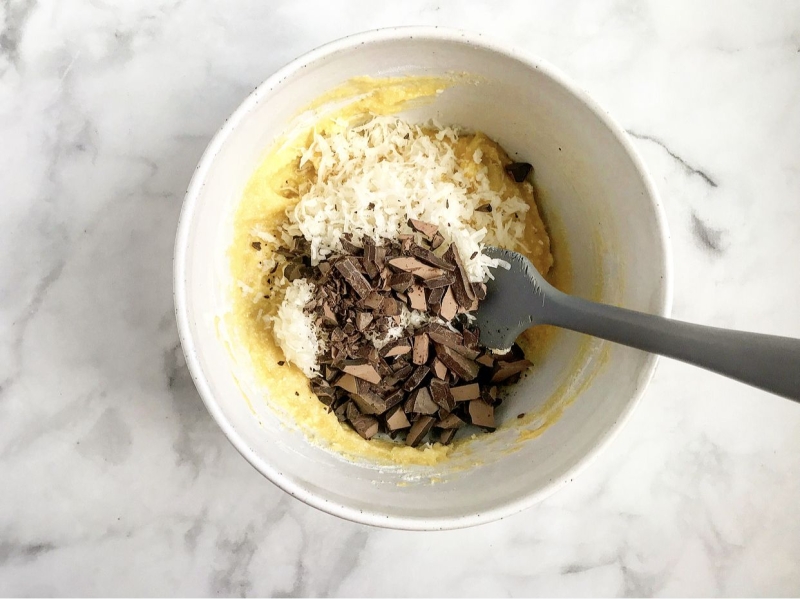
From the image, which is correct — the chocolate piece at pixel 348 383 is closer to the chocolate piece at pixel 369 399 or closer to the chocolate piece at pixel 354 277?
the chocolate piece at pixel 369 399

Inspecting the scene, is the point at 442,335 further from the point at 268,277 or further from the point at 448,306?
the point at 268,277

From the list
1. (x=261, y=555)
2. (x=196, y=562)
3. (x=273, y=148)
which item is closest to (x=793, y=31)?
(x=273, y=148)

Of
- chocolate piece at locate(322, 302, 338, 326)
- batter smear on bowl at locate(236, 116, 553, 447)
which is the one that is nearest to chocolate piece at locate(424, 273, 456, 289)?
batter smear on bowl at locate(236, 116, 553, 447)

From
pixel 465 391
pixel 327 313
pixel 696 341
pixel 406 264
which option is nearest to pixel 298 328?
pixel 327 313

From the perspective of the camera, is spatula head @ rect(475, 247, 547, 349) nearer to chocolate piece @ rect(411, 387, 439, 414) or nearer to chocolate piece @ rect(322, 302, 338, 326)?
chocolate piece @ rect(411, 387, 439, 414)

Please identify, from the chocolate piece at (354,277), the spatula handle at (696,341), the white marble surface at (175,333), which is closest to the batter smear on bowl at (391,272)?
the chocolate piece at (354,277)
